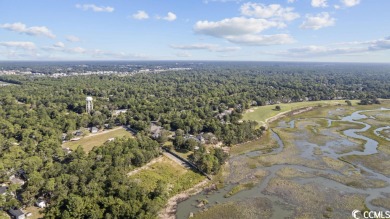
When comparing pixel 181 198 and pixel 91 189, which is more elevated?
pixel 91 189

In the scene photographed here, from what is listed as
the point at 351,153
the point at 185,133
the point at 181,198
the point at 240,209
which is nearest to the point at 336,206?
the point at 240,209

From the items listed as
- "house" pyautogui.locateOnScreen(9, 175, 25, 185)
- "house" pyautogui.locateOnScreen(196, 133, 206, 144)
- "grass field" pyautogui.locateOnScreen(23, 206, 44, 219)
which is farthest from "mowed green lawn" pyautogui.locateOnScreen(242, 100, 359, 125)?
"grass field" pyautogui.locateOnScreen(23, 206, 44, 219)

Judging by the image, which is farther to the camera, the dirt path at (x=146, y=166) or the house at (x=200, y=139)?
the house at (x=200, y=139)

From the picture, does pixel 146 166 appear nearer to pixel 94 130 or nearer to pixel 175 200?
pixel 175 200

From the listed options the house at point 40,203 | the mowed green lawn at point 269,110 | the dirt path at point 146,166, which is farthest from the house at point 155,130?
the mowed green lawn at point 269,110

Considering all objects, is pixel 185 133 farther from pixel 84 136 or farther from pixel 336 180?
pixel 336 180

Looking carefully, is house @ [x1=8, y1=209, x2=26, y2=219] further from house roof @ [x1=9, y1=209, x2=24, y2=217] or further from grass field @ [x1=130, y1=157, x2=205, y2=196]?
grass field @ [x1=130, y1=157, x2=205, y2=196]

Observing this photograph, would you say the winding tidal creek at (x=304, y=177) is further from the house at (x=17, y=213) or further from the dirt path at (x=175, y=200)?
the house at (x=17, y=213)
